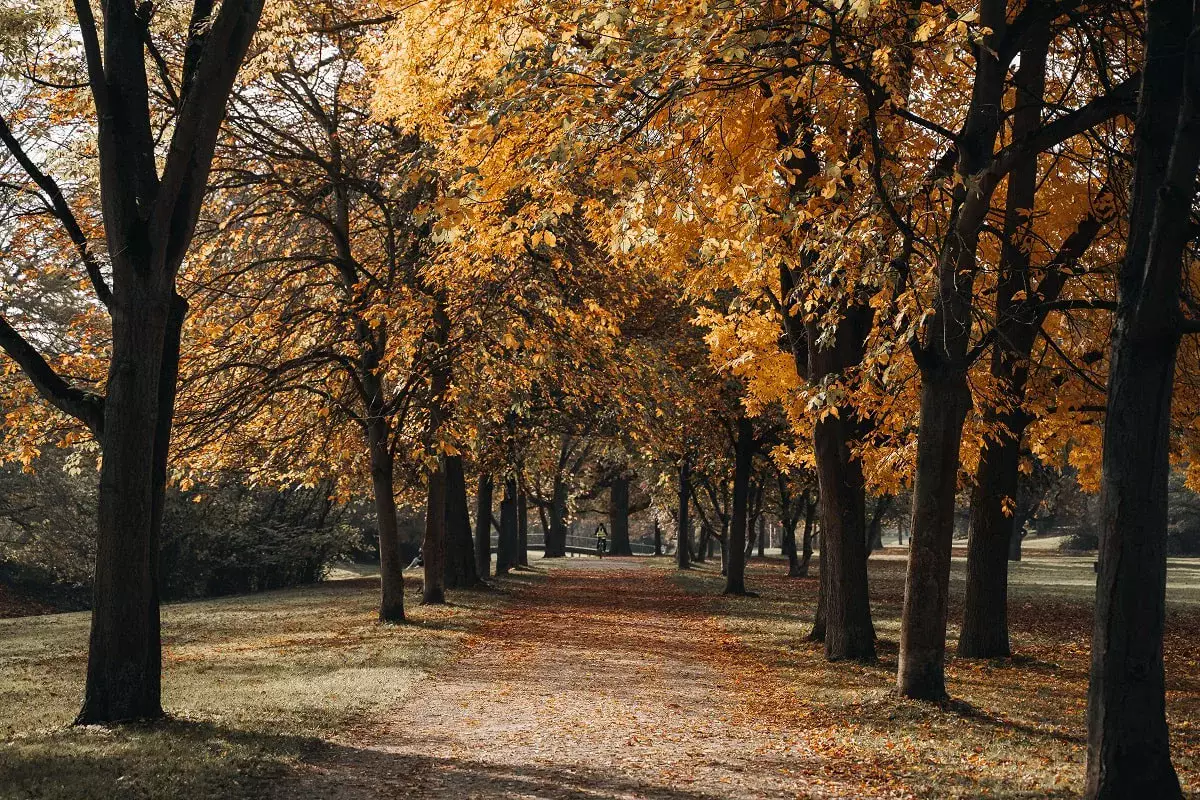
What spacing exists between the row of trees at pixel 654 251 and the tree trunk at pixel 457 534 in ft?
11.8

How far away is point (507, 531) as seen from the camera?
37.6m

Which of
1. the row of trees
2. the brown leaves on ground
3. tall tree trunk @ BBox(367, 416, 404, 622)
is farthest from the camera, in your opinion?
tall tree trunk @ BBox(367, 416, 404, 622)

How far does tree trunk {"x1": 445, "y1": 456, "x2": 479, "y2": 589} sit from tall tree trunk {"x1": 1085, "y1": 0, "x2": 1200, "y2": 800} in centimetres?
2056

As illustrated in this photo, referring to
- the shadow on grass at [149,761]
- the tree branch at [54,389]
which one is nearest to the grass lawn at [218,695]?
the shadow on grass at [149,761]

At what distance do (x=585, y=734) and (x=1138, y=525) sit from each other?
534 centimetres

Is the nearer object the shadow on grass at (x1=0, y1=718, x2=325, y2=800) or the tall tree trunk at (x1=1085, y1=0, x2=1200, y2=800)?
the tall tree trunk at (x1=1085, y1=0, x2=1200, y2=800)

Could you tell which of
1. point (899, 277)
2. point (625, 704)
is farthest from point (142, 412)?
point (899, 277)

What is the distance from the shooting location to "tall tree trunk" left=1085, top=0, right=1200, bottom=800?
20.5ft

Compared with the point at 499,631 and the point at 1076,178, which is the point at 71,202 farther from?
the point at 1076,178

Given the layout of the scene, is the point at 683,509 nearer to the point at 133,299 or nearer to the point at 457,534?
the point at 457,534

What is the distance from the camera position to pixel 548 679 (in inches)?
528

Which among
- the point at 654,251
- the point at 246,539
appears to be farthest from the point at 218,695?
the point at 246,539

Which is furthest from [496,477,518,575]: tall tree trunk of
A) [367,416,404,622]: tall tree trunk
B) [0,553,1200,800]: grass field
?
[367,416,404,622]: tall tree trunk

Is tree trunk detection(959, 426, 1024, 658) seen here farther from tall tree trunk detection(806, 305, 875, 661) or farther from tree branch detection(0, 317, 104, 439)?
tree branch detection(0, 317, 104, 439)
